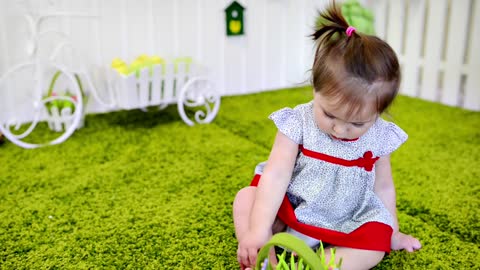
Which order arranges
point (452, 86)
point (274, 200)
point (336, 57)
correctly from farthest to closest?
1. point (452, 86)
2. point (274, 200)
3. point (336, 57)

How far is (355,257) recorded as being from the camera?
2.59ft

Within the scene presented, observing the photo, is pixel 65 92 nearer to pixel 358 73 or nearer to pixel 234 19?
pixel 234 19

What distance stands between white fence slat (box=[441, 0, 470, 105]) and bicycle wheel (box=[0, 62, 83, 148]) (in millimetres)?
1484

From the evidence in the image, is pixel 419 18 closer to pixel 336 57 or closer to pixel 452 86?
pixel 452 86

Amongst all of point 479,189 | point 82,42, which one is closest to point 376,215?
point 479,189

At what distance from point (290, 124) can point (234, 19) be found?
55.4 inches

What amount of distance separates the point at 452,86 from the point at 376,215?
1.44 metres

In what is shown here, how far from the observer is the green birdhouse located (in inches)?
83.4

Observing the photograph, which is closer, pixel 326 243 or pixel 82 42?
pixel 326 243

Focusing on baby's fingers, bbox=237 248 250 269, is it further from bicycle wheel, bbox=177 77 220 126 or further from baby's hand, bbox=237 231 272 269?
bicycle wheel, bbox=177 77 220 126

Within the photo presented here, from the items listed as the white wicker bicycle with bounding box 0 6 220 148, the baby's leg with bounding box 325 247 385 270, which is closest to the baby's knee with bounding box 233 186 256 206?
the baby's leg with bounding box 325 247 385 270

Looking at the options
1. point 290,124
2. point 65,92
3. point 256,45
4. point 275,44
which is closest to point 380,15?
point 275,44

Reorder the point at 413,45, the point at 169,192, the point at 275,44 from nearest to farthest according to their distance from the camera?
the point at 169,192 → the point at 413,45 → the point at 275,44

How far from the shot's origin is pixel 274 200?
82 cm
